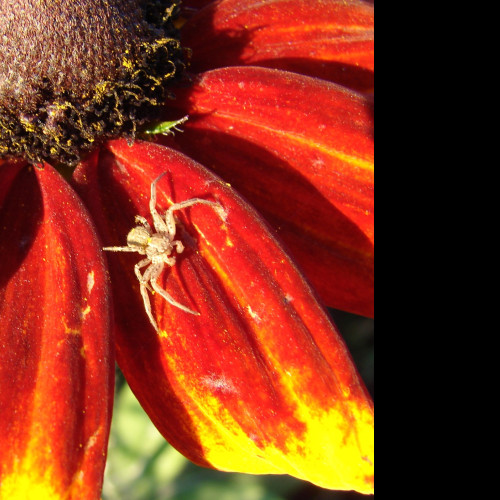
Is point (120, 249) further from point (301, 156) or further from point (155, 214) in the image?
point (301, 156)

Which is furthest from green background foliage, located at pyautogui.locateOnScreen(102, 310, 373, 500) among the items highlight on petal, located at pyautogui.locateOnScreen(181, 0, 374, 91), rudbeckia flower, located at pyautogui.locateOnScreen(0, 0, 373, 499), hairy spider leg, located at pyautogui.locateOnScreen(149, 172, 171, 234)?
highlight on petal, located at pyautogui.locateOnScreen(181, 0, 374, 91)

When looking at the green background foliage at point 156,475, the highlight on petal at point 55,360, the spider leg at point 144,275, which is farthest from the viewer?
the green background foliage at point 156,475

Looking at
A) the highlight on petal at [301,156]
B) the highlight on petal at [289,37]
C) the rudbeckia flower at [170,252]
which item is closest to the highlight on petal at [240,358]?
the rudbeckia flower at [170,252]

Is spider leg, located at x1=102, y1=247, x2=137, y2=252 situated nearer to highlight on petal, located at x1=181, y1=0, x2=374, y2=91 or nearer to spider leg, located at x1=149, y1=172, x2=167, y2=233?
spider leg, located at x1=149, y1=172, x2=167, y2=233

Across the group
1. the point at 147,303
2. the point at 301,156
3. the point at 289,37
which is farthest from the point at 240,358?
the point at 289,37

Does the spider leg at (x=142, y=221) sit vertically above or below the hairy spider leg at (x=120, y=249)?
above

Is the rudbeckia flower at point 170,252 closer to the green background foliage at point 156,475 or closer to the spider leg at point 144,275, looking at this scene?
the spider leg at point 144,275

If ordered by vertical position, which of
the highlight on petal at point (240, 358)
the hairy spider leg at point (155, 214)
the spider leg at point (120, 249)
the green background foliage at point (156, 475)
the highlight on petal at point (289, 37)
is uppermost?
the highlight on petal at point (289, 37)
